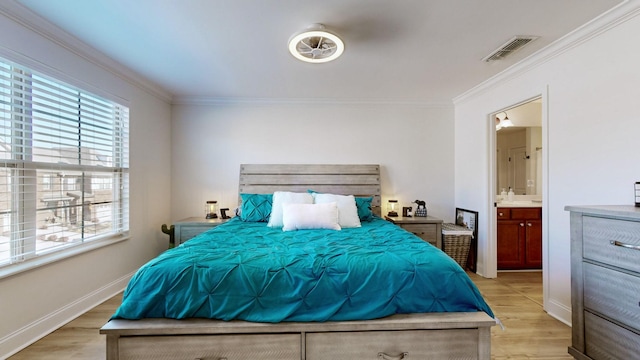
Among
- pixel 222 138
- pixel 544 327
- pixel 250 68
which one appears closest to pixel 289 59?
pixel 250 68

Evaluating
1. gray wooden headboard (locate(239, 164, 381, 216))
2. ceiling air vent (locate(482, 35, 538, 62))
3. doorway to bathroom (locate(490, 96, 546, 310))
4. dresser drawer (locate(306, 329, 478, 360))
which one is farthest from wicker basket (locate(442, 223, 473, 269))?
dresser drawer (locate(306, 329, 478, 360))

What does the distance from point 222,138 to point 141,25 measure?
1971 millimetres

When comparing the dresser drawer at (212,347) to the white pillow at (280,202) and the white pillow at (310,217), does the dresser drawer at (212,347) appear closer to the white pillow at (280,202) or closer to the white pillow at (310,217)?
the white pillow at (310,217)

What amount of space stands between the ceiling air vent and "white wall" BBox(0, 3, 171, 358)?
365cm

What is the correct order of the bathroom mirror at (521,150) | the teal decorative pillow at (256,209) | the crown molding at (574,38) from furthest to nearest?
the bathroom mirror at (521,150), the teal decorative pillow at (256,209), the crown molding at (574,38)

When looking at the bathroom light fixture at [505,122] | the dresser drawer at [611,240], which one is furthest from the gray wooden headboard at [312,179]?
the dresser drawer at [611,240]

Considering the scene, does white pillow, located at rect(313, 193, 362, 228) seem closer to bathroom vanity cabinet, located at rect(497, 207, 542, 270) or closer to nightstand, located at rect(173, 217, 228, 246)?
nightstand, located at rect(173, 217, 228, 246)

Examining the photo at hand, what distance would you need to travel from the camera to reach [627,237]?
1523mm

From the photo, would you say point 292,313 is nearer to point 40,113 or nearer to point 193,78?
point 40,113

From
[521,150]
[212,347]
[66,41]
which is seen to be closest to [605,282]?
[212,347]

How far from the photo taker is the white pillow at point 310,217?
2764 mm

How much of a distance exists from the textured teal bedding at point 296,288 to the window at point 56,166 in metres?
1.16

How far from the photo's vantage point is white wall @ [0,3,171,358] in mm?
1924

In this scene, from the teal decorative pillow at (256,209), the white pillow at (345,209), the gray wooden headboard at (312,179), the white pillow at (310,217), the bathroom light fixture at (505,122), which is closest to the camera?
the white pillow at (310,217)
